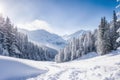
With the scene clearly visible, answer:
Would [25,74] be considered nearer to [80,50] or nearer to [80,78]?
[80,78]

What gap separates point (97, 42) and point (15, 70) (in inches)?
2200

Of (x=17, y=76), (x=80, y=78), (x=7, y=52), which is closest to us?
(x=80, y=78)

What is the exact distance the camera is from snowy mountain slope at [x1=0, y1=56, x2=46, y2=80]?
2111cm

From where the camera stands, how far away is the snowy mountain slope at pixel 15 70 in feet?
69.2

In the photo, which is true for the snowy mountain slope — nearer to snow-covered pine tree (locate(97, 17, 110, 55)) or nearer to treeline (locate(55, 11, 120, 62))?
treeline (locate(55, 11, 120, 62))

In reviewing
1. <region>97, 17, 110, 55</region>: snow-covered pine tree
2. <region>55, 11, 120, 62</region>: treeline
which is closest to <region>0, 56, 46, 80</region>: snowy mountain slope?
<region>55, 11, 120, 62</region>: treeline

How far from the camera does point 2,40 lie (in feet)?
156

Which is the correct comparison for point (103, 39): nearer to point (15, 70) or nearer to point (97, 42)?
point (97, 42)

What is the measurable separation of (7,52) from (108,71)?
31.3 meters

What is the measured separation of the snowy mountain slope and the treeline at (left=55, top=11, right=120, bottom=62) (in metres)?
40.3

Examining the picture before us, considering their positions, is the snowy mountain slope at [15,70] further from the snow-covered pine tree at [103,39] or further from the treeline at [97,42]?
the snow-covered pine tree at [103,39]

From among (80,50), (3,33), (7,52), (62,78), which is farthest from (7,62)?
(80,50)

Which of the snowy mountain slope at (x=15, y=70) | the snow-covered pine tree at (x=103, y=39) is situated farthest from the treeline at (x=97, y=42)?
the snowy mountain slope at (x=15, y=70)

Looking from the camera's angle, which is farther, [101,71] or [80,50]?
[80,50]
